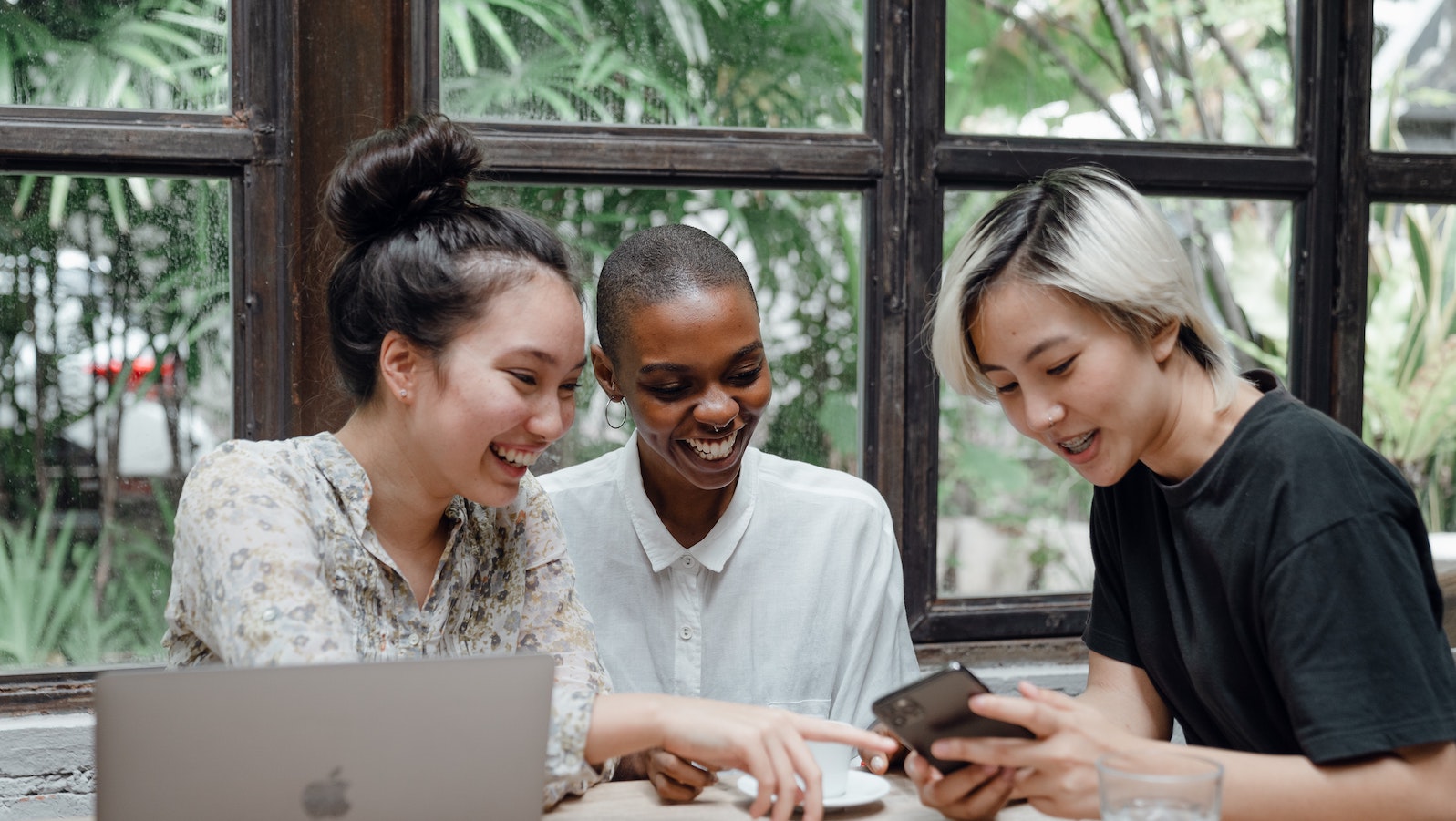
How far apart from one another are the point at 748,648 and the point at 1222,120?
1.57m

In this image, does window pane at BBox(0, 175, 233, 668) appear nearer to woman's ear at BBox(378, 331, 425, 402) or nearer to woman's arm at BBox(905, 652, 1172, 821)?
woman's ear at BBox(378, 331, 425, 402)

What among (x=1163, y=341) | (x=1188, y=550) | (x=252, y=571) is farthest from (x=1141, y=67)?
(x=252, y=571)

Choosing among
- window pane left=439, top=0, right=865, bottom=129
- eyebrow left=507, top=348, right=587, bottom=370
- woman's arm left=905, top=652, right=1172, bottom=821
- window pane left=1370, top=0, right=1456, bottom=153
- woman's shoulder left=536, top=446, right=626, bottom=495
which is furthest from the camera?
window pane left=1370, top=0, right=1456, bottom=153

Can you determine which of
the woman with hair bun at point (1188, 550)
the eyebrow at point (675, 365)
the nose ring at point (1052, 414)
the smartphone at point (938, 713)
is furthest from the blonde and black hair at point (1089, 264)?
the smartphone at point (938, 713)

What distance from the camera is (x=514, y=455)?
Answer: 1502 mm

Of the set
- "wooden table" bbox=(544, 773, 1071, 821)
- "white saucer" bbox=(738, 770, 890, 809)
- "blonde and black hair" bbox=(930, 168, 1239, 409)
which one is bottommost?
"wooden table" bbox=(544, 773, 1071, 821)

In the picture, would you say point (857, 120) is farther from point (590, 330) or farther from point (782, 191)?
point (590, 330)

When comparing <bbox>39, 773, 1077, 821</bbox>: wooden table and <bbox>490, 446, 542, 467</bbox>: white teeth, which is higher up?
<bbox>490, 446, 542, 467</bbox>: white teeth

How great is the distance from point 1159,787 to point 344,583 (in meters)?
0.92

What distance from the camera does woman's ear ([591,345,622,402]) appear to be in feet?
6.44

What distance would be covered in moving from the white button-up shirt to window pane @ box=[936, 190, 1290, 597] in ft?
1.81

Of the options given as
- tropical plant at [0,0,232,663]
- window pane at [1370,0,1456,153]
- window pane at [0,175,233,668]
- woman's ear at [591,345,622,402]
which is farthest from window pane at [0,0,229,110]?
window pane at [1370,0,1456,153]

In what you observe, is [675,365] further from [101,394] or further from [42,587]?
[42,587]

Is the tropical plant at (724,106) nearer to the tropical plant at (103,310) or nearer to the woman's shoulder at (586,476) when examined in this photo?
the woman's shoulder at (586,476)
